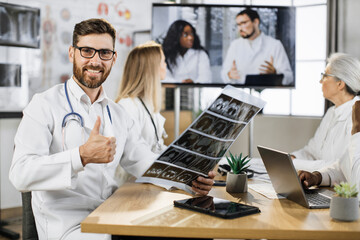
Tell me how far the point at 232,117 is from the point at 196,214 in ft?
1.30

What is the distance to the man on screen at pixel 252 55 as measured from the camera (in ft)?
14.2

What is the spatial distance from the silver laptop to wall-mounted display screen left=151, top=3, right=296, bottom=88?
2525 mm

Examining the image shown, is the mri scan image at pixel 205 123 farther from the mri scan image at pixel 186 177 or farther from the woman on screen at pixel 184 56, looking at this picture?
the woman on screen at pixel 184 56

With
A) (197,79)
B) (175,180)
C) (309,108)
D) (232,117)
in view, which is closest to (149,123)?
(197,79)

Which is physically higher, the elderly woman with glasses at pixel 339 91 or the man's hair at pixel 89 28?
the man's hair at pixel 89 28

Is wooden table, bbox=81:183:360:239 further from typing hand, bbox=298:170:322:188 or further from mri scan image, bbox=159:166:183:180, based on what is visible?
typing hand, bbox=298:170:322:188

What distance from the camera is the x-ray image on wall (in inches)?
63.8

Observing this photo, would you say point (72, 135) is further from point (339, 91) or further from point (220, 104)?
point (339, 91)

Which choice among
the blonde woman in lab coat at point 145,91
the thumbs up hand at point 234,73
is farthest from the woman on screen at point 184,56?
the blonde woman in lab coat at point 145,91

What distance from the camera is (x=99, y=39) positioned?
2.01 metres

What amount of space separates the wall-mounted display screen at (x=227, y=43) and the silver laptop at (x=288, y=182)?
252 cm

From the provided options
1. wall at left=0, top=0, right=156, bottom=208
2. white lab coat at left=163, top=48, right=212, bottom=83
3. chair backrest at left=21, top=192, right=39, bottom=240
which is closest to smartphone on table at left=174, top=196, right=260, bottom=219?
chair backrest at left=21, top=192, right=39, bottom=240

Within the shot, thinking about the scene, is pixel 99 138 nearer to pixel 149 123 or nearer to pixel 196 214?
pixel 196 214

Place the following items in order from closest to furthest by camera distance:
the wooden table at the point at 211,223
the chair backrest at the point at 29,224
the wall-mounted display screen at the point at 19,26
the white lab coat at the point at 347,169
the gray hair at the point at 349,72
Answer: the wooden table at the point at 211,223, the white lab coat at the point at 347,169, the chair backrest at the point at 29,224, the gray hair at the point at 349,72, the wall-mounted display screen at the point at 19,26
